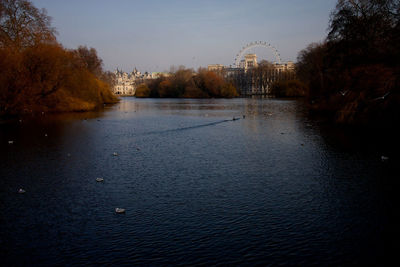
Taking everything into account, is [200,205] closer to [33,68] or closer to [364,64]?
[364,64]

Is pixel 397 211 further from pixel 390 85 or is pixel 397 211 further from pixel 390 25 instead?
pixel 390 25

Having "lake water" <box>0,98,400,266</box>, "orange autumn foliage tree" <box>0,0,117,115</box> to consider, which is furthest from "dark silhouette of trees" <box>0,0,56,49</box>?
"lake water" <box>0,98,400,266</box>

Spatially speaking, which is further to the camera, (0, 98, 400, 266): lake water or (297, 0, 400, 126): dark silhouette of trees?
(297, 0, 400, 126): dark silhouette of trees

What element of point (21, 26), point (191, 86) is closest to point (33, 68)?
point (21, 26)

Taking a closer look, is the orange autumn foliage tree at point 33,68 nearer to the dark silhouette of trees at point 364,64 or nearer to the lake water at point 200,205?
the lake water at point 200,205

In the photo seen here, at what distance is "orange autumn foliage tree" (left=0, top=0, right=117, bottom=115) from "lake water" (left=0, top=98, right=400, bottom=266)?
23.4 metres

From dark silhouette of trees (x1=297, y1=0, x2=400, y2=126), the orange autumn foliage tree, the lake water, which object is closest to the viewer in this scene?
the lake water

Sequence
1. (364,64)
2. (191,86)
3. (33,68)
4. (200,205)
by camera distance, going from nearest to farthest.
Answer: (200,205) < (364,64) < (33,68) < (191,86)

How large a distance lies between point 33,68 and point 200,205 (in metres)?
40.9

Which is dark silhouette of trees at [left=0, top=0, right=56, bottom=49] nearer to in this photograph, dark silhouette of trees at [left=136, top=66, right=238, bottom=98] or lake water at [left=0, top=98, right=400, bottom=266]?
lake water at [left=0, top=98, right=400, bottom=266]

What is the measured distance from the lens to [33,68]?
145 ft

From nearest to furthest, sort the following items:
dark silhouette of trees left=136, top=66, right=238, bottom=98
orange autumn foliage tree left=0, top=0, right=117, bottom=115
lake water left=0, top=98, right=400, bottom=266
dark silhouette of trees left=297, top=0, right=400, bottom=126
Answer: lake water left=0, top=98, right=400, bottom=266
dark silhouette of trees left=297, top=0, right=400, bottom=126
orange autumn foliage tree left=0, top=0, right=117, bottom=115
dark silhouette of trees left=136, top=66, right=238, bottom=98

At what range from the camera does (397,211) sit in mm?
10523

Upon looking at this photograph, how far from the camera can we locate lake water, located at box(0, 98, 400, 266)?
8062mm
